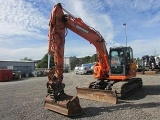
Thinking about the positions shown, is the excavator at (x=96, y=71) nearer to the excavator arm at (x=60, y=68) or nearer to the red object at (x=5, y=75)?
the excavator arm at (x=60, y=68)

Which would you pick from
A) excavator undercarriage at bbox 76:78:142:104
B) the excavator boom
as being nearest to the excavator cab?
excavator undercarriage at bbox 76:78:142:104

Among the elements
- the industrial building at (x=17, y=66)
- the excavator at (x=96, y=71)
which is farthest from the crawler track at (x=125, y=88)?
the industrial building at (x=17, y=66)

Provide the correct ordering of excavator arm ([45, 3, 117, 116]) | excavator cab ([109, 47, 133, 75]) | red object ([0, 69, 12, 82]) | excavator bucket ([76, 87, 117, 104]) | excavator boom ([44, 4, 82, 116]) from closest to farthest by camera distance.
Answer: excavator boom ([44, 4, 82, 116])
excavator arm ([45, 3, 117, 116])
excavator bucket ([76, 87, 117, 104])
excavator cab ([109, 47, 133, 75])
red object ([0, 69, 12, 82])

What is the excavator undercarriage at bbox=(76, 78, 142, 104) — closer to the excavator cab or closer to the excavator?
the excavator

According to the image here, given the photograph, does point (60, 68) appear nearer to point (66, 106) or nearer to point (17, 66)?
point (66, 106)

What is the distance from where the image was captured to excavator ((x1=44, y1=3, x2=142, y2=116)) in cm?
981

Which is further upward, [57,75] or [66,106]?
[57,75]

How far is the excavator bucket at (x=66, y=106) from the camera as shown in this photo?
368 inches

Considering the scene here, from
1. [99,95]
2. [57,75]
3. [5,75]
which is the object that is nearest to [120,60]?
[99,95]

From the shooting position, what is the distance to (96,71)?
15.0 metres

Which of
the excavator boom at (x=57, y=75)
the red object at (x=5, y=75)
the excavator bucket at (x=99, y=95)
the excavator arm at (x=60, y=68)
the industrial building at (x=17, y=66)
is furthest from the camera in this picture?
the industrial building at (x=17, y=66)

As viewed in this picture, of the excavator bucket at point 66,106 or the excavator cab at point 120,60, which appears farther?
the excavator cab at point 120,60

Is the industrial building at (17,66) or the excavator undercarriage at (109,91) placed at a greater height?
the industrial building at (17,66)

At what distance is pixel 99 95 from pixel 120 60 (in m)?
2.96
